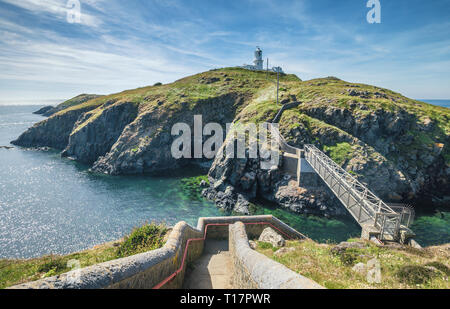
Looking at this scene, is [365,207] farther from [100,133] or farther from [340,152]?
[100,133]

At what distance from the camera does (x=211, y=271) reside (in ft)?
33.2

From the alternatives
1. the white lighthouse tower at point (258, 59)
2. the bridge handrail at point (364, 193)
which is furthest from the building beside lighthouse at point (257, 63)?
the bridge handrail at point (364, 193)

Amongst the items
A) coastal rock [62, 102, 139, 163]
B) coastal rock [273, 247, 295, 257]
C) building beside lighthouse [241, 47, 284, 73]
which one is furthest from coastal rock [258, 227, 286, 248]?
building beside lighthouse [241, 47, 284, 73]

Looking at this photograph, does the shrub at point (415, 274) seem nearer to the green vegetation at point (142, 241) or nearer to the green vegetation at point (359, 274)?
the green vegetation at point (359, 274)

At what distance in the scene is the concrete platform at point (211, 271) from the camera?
8.78 meters

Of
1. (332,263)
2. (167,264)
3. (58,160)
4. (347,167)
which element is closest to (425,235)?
(347,167)

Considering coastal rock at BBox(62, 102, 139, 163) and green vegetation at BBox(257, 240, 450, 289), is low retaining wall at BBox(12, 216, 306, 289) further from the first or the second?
coastal rock at BBox(62, 102, 139, 163)

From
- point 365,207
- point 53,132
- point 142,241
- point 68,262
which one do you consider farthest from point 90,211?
point 53,132

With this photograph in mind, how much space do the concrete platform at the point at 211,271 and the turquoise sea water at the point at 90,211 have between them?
1318 cm

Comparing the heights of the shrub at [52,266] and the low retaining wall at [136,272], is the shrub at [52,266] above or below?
below

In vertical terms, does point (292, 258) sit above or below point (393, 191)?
above
